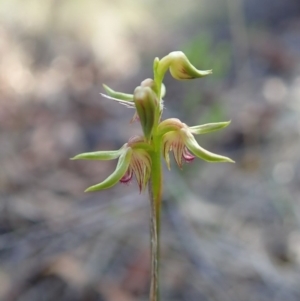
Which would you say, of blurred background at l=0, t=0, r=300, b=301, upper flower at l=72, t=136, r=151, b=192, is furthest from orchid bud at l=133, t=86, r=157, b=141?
blurred background at l=0, t=0, r=300, b=301

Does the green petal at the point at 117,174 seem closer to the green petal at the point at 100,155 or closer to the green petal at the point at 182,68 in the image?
the green petal at the point at 100,155

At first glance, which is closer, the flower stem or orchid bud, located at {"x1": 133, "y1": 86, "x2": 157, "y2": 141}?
orchid bud, located at {"x1": 133, "y1": 86, "x2": 157, "y2": 141}

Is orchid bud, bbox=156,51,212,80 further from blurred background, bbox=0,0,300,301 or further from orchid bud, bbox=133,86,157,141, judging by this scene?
blurred background, bbox=0,0,300,301

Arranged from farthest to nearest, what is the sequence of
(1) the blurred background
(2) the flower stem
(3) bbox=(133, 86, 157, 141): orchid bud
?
(1) the blurred background, (2) the flower stem, (3) bbox=(133, 86, 157, 141): orchid bud

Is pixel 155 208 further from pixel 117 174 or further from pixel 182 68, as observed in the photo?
pixel 182 68

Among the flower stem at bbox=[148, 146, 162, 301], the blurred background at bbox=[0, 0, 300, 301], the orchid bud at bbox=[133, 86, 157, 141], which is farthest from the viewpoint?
the blurred background at bbox=[0, 0, 300, 301]

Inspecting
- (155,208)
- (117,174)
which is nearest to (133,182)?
(155,208)

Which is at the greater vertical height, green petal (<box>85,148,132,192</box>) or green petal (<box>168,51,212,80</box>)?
green petal (<box>168,51,212,80</box>)

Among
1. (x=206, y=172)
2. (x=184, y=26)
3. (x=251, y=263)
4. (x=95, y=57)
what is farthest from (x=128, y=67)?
(x=251, y=263)
